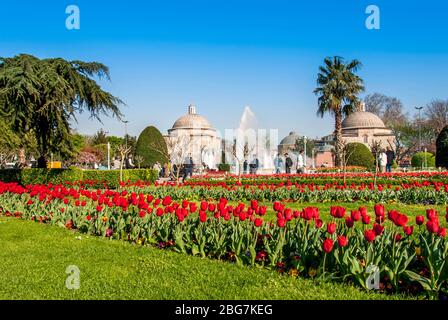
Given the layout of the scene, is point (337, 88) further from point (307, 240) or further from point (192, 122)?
point (192, 122)

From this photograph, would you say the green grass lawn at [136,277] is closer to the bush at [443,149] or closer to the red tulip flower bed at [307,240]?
the red tulip flower bed at [307,240]

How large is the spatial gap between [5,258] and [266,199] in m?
7.05

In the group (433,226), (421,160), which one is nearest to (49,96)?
(433,226)

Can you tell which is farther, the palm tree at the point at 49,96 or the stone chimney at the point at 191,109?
the stone chimney at the point at 191,109

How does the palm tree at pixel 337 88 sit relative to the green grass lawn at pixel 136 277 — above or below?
above

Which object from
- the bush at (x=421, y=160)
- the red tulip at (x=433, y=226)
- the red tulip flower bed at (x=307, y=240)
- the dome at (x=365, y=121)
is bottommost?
the red tulip flower bed at (x=307, y=240)

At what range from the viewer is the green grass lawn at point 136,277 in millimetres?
3314

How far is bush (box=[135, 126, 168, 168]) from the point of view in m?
36.3

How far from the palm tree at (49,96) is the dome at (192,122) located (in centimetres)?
5569

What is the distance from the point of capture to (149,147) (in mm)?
36312

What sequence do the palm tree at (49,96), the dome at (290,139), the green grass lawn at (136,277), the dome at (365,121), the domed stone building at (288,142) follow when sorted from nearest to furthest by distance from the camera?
the green grass lawn at (136,277), the palm tree at (49,96), the dome at (365,121), the domed stone building at (288,142), the dome at (290,139)

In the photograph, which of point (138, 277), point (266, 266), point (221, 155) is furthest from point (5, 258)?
point (221, 155)

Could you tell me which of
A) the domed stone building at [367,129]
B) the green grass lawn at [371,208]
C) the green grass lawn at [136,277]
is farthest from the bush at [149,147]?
the green grass lawn at [136,277]

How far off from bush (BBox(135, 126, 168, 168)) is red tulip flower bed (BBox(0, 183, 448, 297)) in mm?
30432
